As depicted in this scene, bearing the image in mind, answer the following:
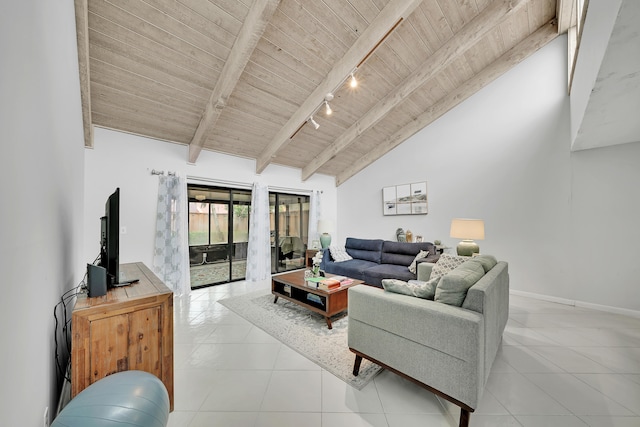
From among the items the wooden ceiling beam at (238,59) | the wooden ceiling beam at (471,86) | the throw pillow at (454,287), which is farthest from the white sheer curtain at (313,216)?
the throw pillow at (454,287)

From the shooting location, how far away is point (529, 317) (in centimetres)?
294

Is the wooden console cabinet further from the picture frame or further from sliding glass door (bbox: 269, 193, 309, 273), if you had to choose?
the picture frame

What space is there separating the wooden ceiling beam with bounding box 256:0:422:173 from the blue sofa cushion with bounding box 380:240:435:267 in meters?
2.68

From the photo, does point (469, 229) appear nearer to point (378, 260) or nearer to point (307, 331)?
point (378, 260)

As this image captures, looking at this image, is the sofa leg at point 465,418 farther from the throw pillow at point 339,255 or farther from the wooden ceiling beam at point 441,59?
the wooden ceiling beam at point 441,59

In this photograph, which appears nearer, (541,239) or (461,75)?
(541,239)

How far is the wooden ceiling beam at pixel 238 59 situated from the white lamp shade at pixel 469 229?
319 centimetres

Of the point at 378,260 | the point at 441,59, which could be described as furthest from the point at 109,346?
the point at 441,59

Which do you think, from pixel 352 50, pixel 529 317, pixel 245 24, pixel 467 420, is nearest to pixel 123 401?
pixel 467 420

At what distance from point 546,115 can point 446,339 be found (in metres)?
3.99

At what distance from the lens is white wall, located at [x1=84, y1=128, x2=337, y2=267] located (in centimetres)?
317

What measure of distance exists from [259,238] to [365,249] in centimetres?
212

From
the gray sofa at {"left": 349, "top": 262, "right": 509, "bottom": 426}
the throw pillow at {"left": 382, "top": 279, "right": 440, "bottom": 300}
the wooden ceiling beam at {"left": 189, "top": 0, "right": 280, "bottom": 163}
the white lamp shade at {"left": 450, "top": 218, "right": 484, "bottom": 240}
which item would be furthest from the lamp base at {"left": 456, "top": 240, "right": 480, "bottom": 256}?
the wooden ceiling beam at {"left": 189, "top": 0, "right": 280, "bottom": 163}

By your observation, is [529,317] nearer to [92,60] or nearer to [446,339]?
[446,339]
